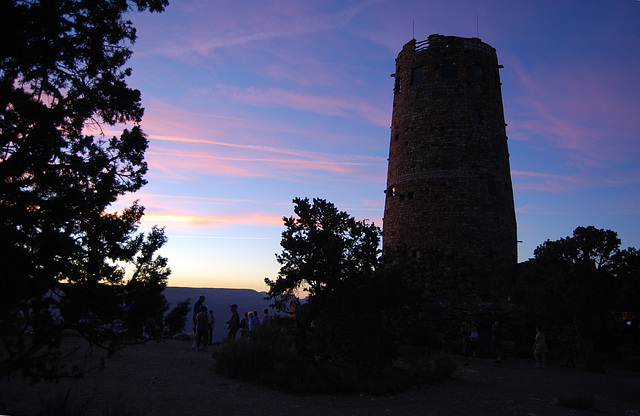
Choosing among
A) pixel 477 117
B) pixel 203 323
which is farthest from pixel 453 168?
pixel 203 323

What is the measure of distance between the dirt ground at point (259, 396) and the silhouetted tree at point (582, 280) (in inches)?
117

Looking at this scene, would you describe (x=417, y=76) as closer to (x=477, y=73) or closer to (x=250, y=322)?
(x=477, y=73)

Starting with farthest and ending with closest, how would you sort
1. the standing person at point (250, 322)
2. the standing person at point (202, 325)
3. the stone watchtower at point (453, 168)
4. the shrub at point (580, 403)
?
1. the stone watchtower at point (453, 168)
2. the standing person at point (250, 322)
3. the standing person at point (202, 325)
4. the shrub at point (580, 403)

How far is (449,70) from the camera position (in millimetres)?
26141

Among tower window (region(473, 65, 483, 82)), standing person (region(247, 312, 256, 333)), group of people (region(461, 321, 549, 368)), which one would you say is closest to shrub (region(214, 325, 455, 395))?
group of people (region(461, 321, 549, 368))

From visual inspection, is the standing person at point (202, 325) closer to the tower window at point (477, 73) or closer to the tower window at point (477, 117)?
the tower window at point (477, 117)

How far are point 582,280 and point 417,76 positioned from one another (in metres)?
14.8

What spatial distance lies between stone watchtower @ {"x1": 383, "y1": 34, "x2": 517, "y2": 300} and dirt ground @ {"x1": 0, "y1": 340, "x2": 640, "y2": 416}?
9436 mm

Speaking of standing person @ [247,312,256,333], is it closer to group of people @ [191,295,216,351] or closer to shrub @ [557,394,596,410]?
group of people @ [191,295,216,351]

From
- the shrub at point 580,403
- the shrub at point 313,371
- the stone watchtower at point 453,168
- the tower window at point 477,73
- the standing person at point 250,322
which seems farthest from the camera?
the tower window at point 477,73

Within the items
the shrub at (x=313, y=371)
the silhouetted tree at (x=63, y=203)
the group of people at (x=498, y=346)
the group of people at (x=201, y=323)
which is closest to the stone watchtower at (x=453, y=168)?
the group of people at (x=498, y=346)

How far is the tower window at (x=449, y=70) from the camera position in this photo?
2598 cm

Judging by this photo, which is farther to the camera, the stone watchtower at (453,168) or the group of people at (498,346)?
the stone watchtower at (453,168)

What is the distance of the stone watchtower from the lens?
2423cm
